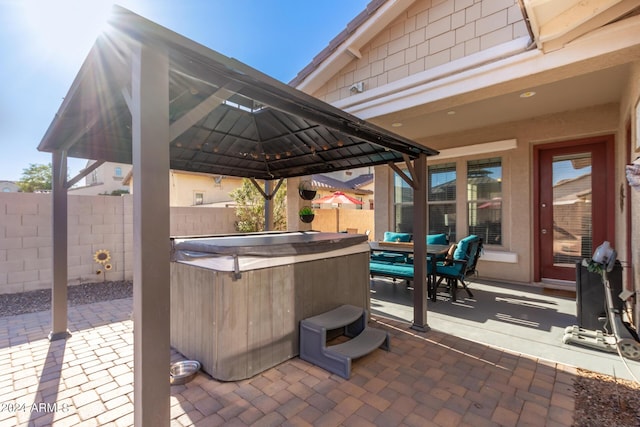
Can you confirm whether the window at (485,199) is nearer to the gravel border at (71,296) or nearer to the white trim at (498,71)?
the white trim at (498,71)

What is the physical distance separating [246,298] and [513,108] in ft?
17.9

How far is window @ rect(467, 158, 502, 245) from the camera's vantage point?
624cm

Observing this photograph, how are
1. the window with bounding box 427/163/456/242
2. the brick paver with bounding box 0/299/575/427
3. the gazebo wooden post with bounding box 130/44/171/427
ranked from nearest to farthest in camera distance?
the gazebo wooden post with bounding box 130/44/171/427 < the brick paver with bounding box 0/299/575/427 < the window with bounding box 427/163/456/242

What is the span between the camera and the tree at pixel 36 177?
18.2 metres

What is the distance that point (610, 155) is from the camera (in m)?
5.08

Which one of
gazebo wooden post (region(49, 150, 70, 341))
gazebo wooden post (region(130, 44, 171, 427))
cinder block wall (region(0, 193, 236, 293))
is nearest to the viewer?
gazebo wooden post (region(130, 44, 171, 427))

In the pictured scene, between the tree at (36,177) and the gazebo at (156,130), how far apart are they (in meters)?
20.0

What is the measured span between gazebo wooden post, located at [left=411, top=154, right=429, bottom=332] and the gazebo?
0.04 ft

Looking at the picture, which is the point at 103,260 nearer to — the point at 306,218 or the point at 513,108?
the point at 306,218

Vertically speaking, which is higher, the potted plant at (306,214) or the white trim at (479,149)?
the white trim at (479,149)

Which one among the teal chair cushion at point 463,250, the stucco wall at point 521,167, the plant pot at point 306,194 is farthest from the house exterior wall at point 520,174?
the plant pot at point 306,194

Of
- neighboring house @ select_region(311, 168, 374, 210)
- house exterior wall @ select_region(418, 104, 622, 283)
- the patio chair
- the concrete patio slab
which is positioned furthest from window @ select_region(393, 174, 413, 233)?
neighboring house @ select_region(311, 168, 374, 210)

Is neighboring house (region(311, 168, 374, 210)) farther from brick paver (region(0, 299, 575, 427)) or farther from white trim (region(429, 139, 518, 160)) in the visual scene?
brick paver (region(0, 299, 575, 427))

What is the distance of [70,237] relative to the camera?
546 centimetres
